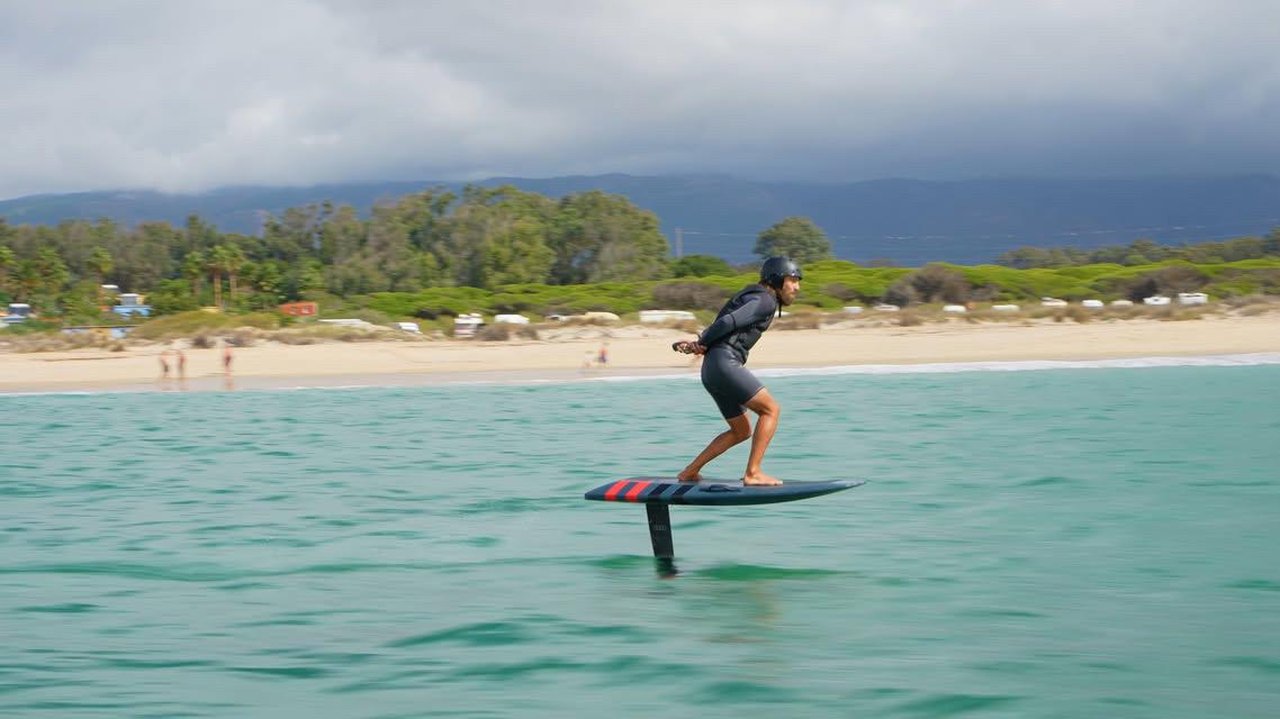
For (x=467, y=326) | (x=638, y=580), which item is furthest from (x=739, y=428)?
(x=467, y=326)

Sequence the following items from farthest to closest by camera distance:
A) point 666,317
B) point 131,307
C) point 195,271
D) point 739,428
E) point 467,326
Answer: point 131,307 < point 195,271 < point 666,317 < point 467,326 < point 739,428

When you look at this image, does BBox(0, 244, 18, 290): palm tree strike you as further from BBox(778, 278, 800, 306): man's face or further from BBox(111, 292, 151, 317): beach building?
BBox(778, 278, 800, 306): man's face

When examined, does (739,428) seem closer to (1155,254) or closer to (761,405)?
(761,405)

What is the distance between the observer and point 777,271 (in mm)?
10406

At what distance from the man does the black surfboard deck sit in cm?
17

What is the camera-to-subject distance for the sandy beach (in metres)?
43.2

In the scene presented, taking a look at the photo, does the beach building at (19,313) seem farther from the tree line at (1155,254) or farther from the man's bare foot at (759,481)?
the man's bare foot at (759,481)

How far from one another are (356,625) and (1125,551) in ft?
21.5

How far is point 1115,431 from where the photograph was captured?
74.3ft

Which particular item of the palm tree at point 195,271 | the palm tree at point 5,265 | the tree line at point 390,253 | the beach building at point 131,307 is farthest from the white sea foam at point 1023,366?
the palm tree at point 5,265

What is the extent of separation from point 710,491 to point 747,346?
1.11 m

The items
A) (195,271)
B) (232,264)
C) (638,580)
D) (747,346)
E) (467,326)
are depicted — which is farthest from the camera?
(232,264)

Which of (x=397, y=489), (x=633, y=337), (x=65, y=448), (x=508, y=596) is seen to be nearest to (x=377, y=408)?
(x=65, y=448)

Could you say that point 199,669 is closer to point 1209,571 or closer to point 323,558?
point 323,558
